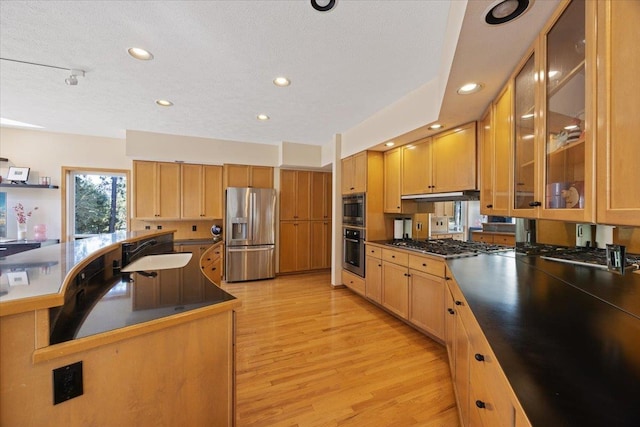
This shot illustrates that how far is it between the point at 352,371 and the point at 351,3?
262cm

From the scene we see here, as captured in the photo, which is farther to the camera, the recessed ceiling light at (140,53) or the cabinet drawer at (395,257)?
the cabinet drawer at (395,257)

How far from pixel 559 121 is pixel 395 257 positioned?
2.15 metres

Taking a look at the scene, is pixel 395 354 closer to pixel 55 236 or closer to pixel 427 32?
pixel 427 32

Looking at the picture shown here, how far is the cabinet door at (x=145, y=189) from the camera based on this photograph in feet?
14.4

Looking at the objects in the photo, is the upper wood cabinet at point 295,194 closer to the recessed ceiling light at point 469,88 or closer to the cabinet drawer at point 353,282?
the cabinet drawer at point 353,282

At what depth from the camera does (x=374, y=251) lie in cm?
347

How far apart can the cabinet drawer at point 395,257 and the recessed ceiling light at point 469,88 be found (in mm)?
1677

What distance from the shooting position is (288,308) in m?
3.41

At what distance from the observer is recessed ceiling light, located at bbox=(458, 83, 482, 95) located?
1.77 metres

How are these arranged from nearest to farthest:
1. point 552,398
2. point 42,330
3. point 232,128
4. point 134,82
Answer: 1. point 552,398
2. point 42,330
3. point 134,82
4. point 232,128

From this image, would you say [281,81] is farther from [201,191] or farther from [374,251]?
[201,191]

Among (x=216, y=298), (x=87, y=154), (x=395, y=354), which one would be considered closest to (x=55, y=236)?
(x=87, y=154)

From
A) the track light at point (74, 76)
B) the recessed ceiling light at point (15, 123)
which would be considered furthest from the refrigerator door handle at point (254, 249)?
the recessed ceiling light at point (15, 123)

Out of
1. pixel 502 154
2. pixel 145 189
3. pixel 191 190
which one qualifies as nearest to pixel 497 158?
pixel 502 154
